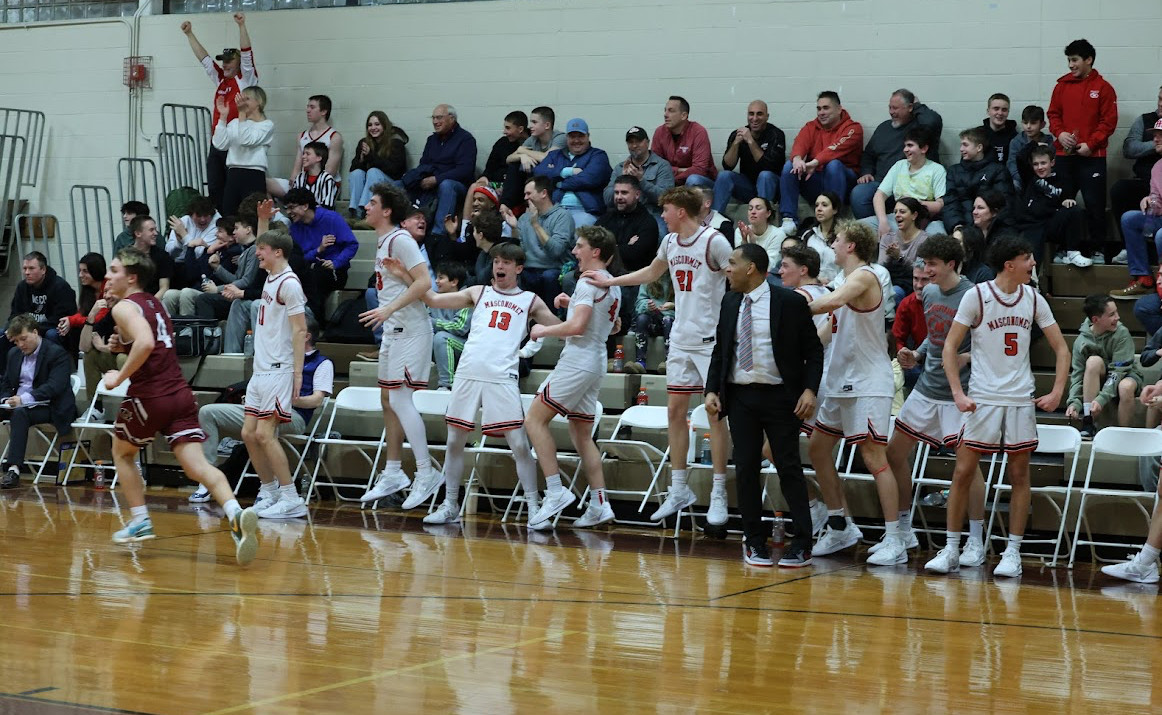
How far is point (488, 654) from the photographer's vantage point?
486cm

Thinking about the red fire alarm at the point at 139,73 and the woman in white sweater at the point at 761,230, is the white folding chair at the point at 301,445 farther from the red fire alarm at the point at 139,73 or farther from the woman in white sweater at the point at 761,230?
the red fire alarm at the point at 139,73

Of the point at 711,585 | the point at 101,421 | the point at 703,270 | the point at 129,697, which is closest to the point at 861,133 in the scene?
the point at 703,270

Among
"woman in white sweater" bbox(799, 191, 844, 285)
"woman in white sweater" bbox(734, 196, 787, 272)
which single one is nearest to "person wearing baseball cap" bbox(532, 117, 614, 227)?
"woman in white sweater" bbox(734, 196, 787, 272)

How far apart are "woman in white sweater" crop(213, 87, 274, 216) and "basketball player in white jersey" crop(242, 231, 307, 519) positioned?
4.75 metres

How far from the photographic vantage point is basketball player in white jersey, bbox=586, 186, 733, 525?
8117mm

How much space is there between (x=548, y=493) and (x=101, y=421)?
4.45 meters

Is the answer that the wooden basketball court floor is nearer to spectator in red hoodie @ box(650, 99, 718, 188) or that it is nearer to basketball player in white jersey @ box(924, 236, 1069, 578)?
basketball player in white jersey @ box(924, 236, 1069, 578)

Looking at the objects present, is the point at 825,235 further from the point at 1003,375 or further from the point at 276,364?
the point at 276,364

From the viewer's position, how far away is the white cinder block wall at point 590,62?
11586 millimetres

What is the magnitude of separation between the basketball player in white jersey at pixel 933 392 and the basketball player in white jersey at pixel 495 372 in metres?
2.28

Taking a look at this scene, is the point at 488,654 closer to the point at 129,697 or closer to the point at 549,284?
the point at 129,697

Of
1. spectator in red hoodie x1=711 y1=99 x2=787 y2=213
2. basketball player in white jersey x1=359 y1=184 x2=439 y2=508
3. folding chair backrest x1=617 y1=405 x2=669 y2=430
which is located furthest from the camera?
spectator in red hoodie x1=711 y1=99 x2=787 y2=213

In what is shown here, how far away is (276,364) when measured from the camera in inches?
342

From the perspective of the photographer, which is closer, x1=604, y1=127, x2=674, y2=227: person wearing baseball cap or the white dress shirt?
the white dress shirt
